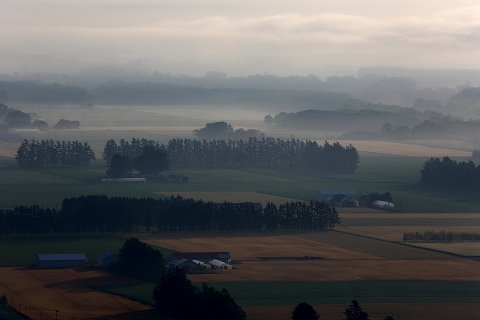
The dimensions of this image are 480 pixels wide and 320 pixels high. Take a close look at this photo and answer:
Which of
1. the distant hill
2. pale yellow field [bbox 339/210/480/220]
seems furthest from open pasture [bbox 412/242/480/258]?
the distant hill

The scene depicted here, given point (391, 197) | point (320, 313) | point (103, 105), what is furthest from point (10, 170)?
point (103, 105)

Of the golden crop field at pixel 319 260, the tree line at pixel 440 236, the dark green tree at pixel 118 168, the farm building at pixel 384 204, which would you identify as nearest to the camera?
the golden crop field at pixel 319 260

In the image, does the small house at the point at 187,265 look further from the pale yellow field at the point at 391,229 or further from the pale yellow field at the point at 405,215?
the pale yellow field at the point at 405,215

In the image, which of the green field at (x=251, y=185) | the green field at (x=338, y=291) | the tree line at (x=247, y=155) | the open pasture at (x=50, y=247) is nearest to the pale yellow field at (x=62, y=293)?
the green field at (x=338, y=291)

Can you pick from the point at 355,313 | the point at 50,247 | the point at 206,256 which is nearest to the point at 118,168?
the point at 50,247

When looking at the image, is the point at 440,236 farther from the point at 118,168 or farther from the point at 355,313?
the point at 118,168

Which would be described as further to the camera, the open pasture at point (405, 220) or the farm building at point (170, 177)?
the farm building at point (170, 177)
